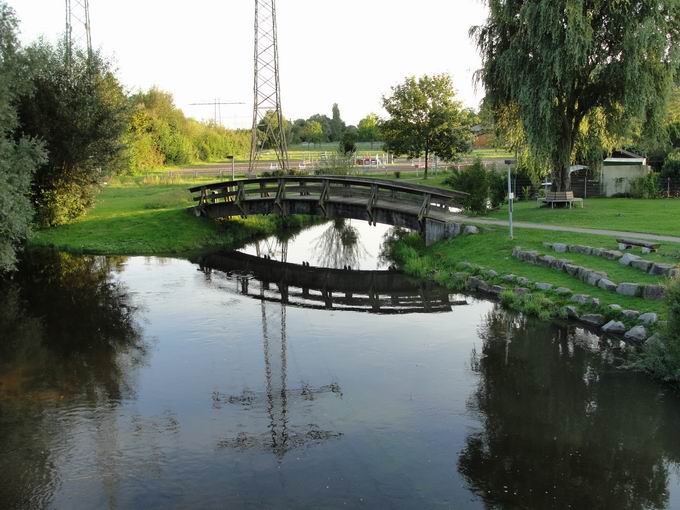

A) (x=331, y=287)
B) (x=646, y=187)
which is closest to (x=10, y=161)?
(x=331, y=287)

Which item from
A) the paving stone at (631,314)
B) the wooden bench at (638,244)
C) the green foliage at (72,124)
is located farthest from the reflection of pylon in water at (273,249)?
the paving stone at (631,314)

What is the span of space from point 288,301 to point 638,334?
9.94 m

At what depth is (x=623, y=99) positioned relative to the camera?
24.8 m

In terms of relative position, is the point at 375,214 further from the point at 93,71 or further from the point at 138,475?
the point at 138,475

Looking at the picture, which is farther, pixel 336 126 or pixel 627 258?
pixel 336 126

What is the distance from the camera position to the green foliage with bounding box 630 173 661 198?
107 ft

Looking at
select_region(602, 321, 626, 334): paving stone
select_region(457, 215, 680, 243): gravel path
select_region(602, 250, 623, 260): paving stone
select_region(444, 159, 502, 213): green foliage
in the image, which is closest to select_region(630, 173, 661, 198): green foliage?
select_region(444, 159, 502, 213): green foliage

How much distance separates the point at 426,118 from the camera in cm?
4591

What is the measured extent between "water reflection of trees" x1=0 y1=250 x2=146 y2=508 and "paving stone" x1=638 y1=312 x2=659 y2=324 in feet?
35.7

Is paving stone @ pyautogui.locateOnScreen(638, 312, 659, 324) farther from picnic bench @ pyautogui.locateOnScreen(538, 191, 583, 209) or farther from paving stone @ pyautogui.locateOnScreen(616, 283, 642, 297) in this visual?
picnic bench @ pyautogui.locateOnScreen(538, 191, 583, 209)

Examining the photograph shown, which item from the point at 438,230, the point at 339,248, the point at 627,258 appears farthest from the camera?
the point at 339,248

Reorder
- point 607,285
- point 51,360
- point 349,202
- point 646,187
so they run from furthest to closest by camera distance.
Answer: point 646,187
point 349,202
point 607,285
point 51,360

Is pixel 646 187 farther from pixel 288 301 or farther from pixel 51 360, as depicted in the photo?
pixel 51 360

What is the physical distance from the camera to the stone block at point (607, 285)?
1580 centimetres
